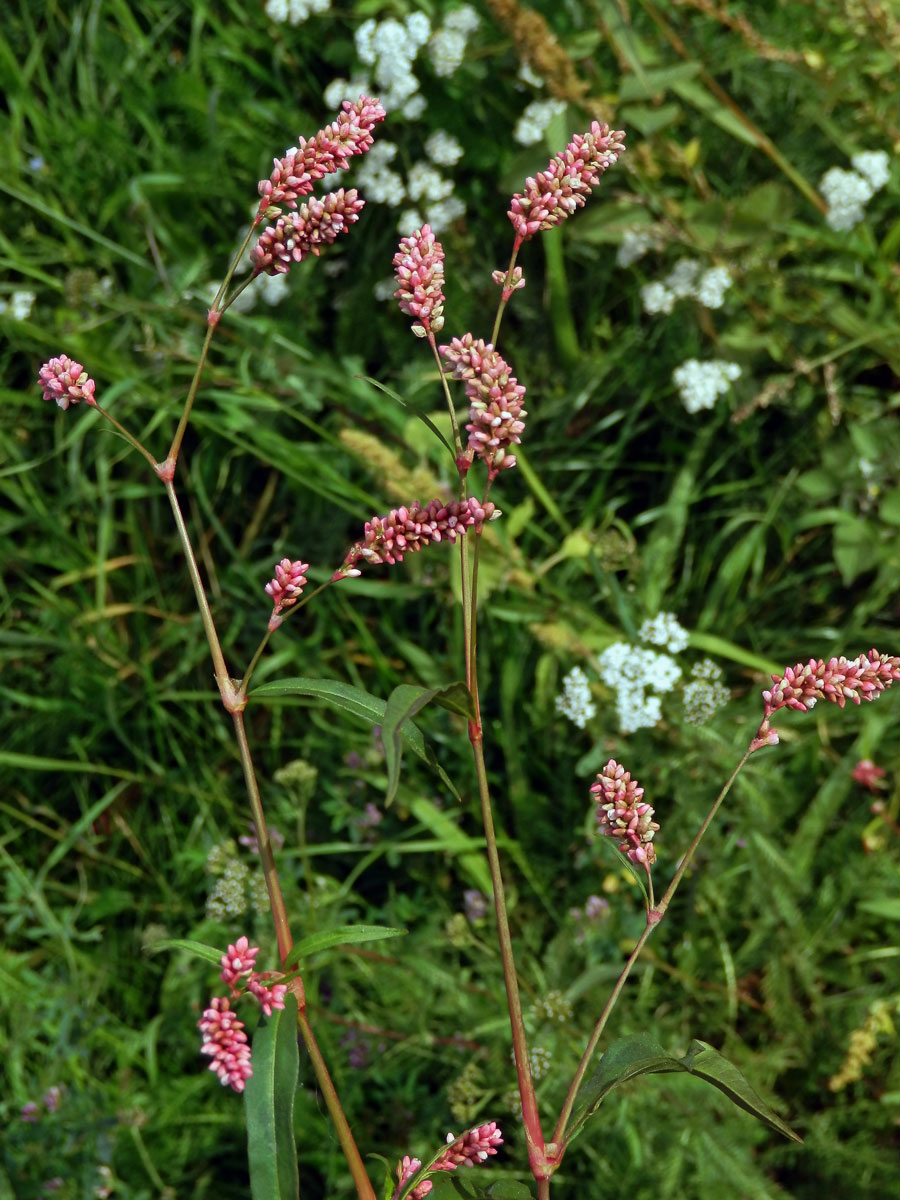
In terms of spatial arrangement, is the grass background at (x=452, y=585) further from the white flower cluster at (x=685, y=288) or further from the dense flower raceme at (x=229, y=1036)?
the dense flower raceme at (x=229, y=1036)

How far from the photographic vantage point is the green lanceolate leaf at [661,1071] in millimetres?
1119

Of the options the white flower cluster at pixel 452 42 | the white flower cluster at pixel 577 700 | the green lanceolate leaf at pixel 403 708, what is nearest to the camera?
the green lanceolate leaf at pixel 403 708

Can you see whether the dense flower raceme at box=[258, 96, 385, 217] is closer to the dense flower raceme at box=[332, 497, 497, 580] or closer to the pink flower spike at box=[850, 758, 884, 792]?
the dense flower raceme at box=[332, 497, 497, 580]

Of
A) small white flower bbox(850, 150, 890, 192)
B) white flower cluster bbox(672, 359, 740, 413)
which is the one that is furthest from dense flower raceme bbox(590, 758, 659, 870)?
small white flower bbox(850, 150, 890, 192)

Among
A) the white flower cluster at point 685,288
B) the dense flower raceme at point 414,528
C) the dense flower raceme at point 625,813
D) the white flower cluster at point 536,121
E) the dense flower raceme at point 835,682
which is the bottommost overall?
the dense flower raceme at point 625,813

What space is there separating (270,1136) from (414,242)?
3.00 ft

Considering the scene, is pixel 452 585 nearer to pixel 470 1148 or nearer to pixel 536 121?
pixel 536 121

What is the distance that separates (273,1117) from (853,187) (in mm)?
2594

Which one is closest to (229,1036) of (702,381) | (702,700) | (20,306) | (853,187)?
(702,700)

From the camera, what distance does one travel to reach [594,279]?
328cm

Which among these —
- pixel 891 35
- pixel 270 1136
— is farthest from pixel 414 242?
pixel 891 35

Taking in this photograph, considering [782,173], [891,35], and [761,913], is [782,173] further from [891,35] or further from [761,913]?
[761,913]

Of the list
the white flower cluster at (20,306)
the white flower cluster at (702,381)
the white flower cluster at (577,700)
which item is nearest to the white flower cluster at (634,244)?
the white flower cluster at (702,381)

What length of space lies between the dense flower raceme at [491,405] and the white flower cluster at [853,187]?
2100mm
